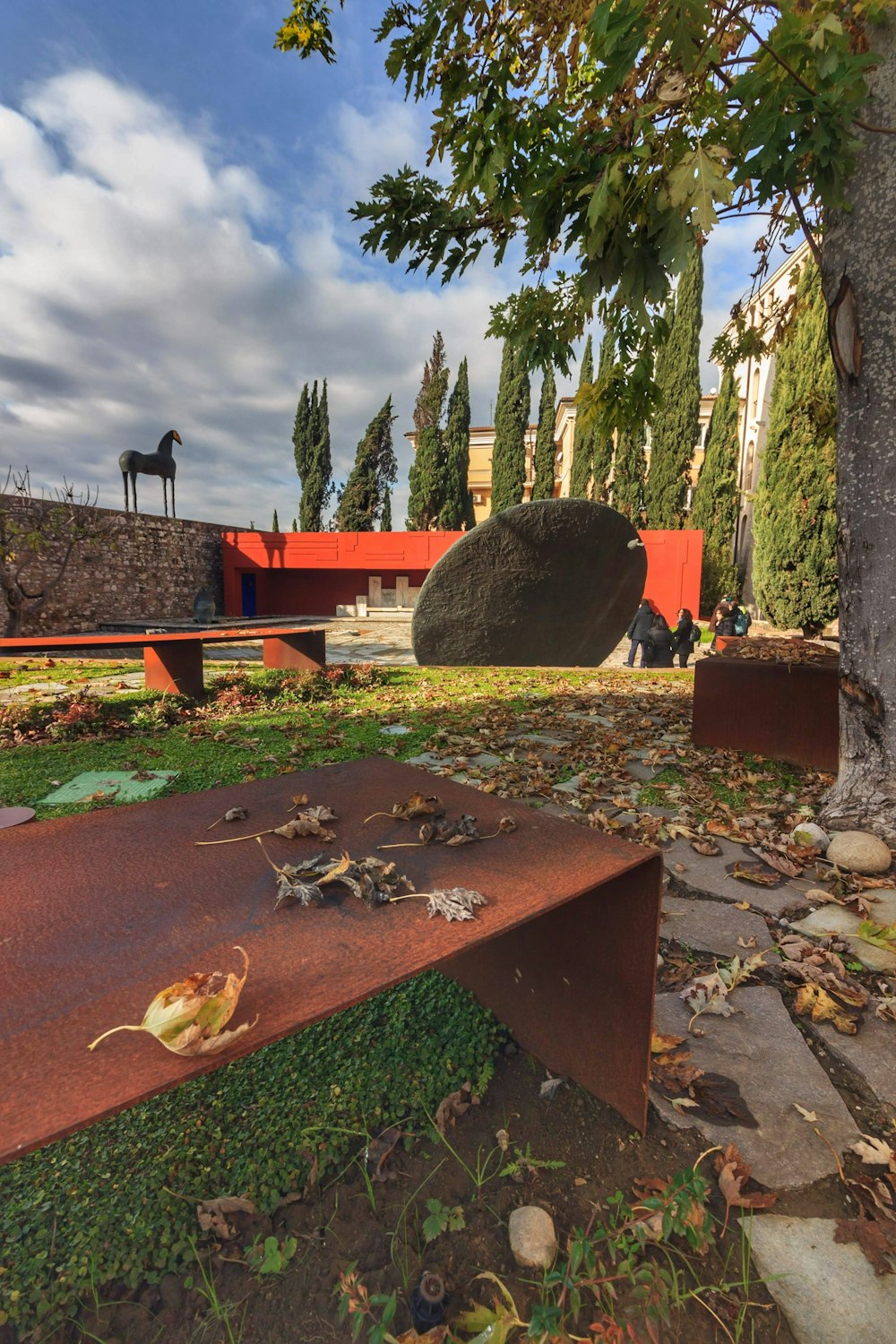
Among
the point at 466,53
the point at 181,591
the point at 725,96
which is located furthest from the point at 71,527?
the point at 725,96

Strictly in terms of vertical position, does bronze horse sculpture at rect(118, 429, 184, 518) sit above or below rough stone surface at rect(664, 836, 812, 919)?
above

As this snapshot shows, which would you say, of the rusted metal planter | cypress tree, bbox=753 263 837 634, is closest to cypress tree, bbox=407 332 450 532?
cypress tree, bbox=753 263 837 634

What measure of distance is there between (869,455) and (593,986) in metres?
2.94

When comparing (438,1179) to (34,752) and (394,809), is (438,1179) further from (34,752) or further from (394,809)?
(34,752)

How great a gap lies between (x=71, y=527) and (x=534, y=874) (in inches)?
731

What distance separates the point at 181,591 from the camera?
2019 cm

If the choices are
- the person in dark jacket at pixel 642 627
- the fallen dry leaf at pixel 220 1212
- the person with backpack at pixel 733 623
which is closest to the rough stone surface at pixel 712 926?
the fallen dry leaf at pixel 220 1212

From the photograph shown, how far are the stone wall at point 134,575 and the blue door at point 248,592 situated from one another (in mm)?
859

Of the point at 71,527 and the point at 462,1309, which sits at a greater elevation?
the point at 71,527

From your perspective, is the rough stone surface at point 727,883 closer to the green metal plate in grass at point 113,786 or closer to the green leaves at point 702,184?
the green leaves at point 702,184

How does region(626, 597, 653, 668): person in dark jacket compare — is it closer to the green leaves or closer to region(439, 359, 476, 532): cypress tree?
the green leaves

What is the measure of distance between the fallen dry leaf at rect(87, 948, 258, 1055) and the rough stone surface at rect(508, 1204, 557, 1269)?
84 cm

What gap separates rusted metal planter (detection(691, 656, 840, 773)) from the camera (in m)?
3.95

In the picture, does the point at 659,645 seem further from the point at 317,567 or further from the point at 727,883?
the point at 317,567
